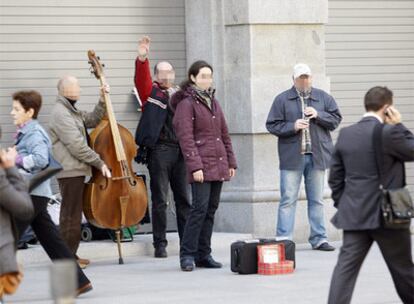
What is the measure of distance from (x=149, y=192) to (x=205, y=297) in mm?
4006

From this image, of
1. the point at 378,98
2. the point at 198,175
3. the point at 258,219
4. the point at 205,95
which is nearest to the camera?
the point at 378,98

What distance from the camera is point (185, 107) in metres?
11.9

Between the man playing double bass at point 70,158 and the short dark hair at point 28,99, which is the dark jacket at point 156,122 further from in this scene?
the short dark hair at point 28,99

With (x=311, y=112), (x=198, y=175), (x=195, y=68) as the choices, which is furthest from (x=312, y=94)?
(x=198, y=175)

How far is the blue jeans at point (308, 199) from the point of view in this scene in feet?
43.8

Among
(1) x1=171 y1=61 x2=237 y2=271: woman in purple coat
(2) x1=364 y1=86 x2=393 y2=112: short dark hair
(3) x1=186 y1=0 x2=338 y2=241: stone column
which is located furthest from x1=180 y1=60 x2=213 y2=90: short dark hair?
(2) x1=364 y1=86 x2=393 y2=112: short dark hair

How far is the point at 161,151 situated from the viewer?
42.7ft

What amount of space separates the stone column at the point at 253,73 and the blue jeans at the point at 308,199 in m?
0.72

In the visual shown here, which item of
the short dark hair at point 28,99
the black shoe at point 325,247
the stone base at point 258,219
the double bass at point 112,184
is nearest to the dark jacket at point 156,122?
the double bass at point 112,184

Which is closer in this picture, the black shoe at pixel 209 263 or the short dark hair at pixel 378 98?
the short dark hair at pixel 378 98

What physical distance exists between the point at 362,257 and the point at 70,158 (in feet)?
14.2

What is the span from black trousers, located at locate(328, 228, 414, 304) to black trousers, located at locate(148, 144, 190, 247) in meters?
4.54

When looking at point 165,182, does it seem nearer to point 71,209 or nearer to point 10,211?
point 71,209

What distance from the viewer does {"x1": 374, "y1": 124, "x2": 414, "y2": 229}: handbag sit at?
333 inches
